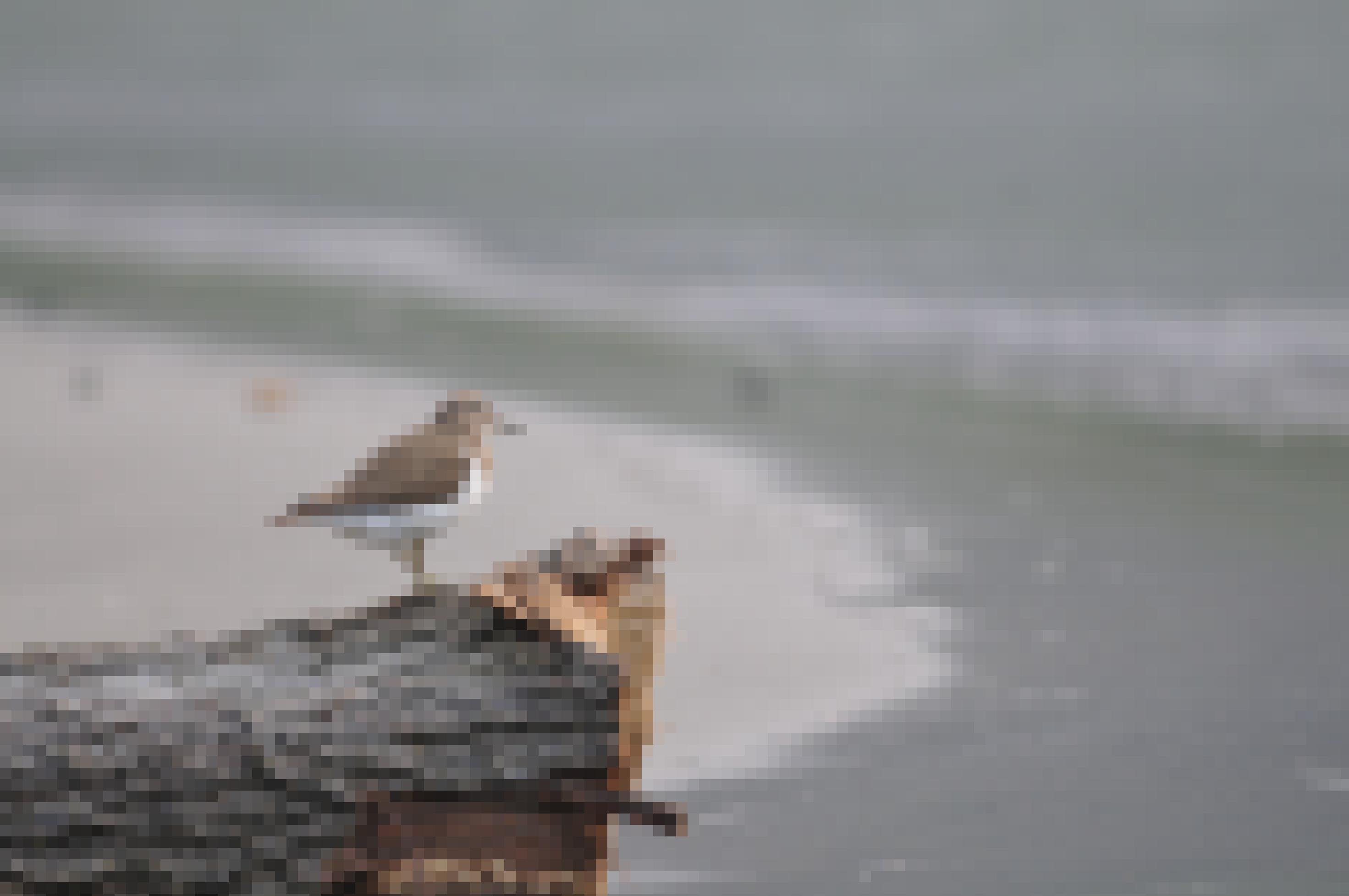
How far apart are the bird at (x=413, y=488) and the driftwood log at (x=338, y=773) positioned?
0.29 meters

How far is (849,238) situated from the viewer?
103 inches

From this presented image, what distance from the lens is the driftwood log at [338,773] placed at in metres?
0.35

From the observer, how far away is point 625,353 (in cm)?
232

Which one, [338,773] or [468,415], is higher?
[468,415]

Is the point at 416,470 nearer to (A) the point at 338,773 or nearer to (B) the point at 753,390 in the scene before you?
(A) the point at 338,773

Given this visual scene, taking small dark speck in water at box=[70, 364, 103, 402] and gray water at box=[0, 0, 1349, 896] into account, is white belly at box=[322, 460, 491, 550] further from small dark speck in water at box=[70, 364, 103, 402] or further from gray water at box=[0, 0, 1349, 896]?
small dark speck in water at box=[70, 364, 103, 402]

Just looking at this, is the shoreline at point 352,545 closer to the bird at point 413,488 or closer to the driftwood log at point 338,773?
the bird at point 413,488

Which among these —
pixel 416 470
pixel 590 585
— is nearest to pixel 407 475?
pixel 416 470

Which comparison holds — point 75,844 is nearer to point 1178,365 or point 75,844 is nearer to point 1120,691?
point 1120,691

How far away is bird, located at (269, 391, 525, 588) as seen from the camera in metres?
0.66

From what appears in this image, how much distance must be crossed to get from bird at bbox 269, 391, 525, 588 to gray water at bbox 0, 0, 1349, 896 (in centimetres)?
83

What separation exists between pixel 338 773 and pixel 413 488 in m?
0.31

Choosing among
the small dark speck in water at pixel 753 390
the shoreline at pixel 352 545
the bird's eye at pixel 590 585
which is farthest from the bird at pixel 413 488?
the small dark speck in water at pixel 753 390

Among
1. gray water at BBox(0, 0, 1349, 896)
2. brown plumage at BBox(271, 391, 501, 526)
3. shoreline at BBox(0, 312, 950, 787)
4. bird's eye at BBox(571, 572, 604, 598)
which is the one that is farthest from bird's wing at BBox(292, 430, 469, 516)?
gray water at BBox(0, 0, 1349, 896)
